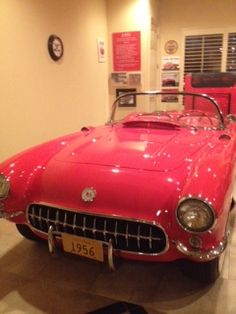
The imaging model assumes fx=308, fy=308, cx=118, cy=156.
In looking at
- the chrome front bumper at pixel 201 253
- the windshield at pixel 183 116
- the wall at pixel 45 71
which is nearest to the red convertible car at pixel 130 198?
the chrome front bumper at pixel 201 253

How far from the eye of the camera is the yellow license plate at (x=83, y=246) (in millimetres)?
1521

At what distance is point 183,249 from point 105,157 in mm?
671

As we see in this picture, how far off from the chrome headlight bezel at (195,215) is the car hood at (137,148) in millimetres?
280

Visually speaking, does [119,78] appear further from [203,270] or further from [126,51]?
[203,270]

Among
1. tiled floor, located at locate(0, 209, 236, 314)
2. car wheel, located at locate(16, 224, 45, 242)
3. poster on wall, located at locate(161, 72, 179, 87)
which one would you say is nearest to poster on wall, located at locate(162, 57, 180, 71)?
poster on wall, located at locate(161, 72, 179, 87)

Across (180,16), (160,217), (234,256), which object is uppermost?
(180,16)

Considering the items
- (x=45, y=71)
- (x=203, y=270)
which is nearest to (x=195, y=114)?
(x=203, y=270)

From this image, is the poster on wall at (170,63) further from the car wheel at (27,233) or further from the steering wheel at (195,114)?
the car wheel at (27,233)

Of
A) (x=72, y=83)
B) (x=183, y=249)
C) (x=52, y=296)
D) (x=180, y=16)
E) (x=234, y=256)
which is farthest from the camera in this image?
(x=180, y=16)

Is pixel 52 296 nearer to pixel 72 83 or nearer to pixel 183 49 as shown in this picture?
pixel 72 83

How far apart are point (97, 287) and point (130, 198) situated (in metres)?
0.61

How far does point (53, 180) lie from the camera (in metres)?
1.67

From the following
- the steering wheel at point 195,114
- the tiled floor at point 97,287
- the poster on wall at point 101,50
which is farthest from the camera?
the poster on wall at point 101,50

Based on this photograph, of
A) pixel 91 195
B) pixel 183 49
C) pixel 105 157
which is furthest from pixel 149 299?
pixel 183 49
